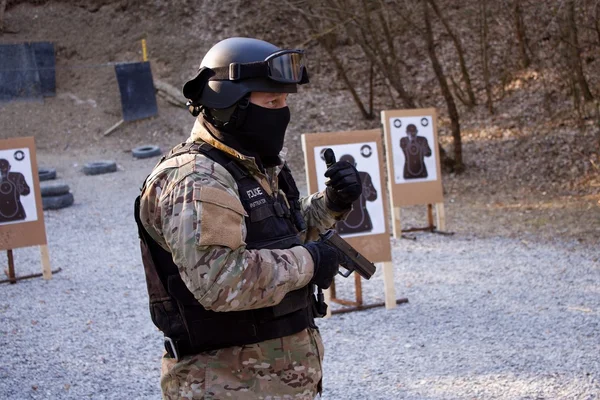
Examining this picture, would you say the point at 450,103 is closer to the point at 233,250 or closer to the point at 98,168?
the point at 98,168

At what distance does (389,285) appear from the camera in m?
5.94

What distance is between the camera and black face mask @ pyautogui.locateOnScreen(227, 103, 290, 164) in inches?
90.9

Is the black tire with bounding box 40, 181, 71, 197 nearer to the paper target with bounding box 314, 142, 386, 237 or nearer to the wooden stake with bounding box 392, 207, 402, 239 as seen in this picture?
the wooden stake with bounding box 392, 207, 402, 239

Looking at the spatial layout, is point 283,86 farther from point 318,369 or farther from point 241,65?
point 318,369

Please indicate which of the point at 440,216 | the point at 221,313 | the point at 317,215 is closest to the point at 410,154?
the point at 440,216

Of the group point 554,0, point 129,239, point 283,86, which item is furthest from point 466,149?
point 283,86

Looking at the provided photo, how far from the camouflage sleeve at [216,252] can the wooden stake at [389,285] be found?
390cm

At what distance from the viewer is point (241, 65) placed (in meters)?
2.24

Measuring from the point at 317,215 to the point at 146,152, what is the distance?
12.2m

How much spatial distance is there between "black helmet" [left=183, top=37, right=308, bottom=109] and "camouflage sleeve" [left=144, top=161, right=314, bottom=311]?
0.97 ft

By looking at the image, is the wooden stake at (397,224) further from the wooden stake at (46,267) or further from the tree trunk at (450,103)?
the wooden stake at (46,267)

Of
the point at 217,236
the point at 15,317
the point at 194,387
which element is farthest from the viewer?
the point at 15,317

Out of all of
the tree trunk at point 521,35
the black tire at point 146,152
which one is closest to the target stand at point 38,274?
the black tire at point 146,152

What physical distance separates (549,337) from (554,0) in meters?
9.16
